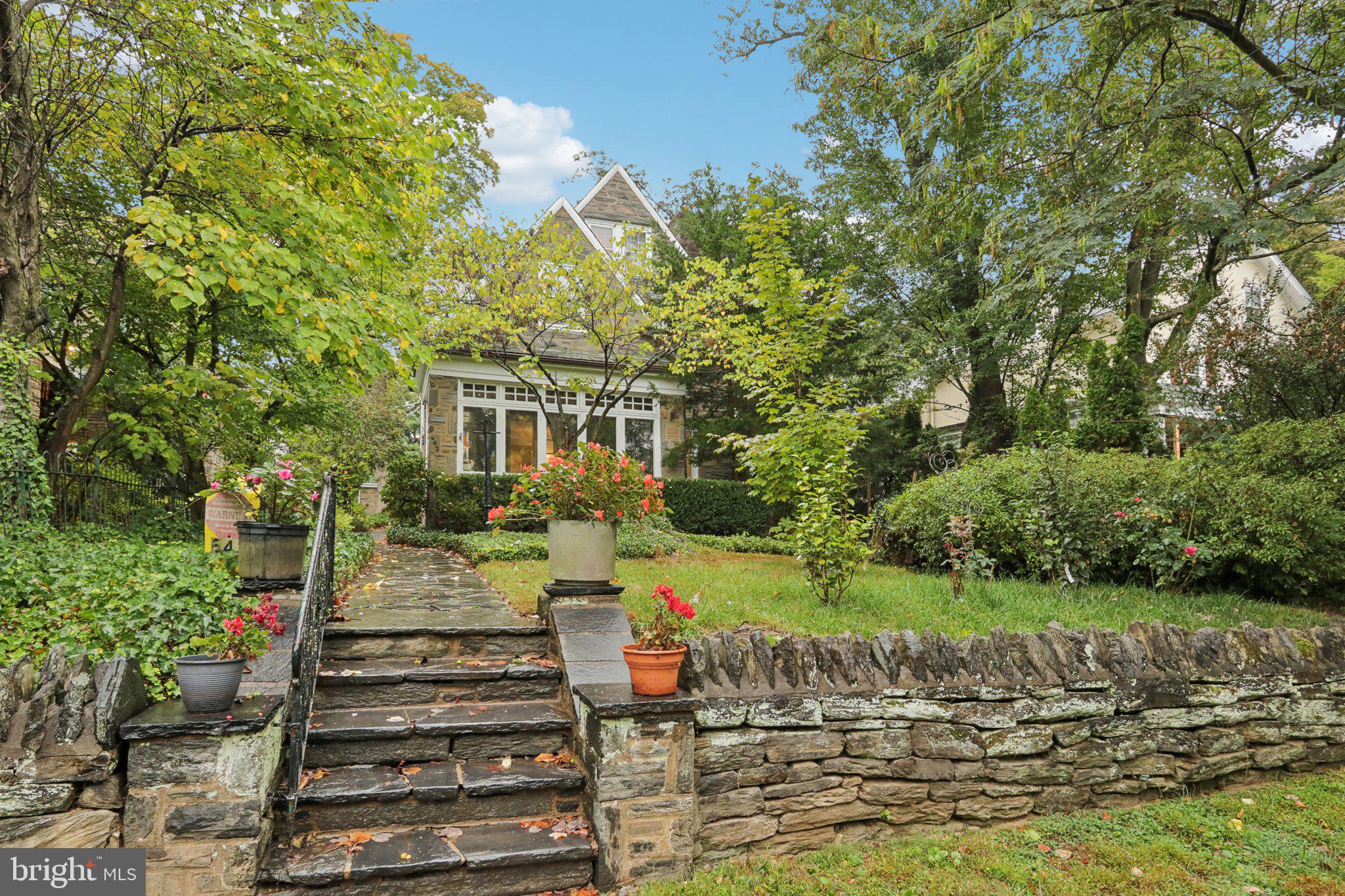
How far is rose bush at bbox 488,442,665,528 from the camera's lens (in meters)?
4.90

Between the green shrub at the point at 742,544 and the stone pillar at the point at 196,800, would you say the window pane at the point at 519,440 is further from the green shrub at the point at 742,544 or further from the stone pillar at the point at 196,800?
the stone pillar at the point at 196,800

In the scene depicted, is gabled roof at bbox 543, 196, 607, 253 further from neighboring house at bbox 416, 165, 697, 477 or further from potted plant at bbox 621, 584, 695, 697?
potted plant at bbox 621, 584, 695, 697

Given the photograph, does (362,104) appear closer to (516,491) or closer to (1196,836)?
(516,491)

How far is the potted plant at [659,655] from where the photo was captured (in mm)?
3307

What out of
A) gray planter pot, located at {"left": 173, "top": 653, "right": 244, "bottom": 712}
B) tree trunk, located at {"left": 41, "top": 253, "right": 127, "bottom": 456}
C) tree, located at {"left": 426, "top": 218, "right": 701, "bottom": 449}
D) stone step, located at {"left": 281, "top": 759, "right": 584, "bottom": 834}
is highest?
tree, located at {"left": 426, "top": 218, "right": 701, "bottom": 449}

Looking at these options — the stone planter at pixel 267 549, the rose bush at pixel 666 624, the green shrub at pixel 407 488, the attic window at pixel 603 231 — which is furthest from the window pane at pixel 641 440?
the rose bush at pixel 666 624

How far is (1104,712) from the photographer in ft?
12.9

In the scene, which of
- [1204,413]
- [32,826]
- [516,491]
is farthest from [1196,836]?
[1204,413]

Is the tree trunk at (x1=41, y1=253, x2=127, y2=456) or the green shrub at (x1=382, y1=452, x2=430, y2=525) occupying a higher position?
the tree trunk at (x1=41, y1=253, x2=127, y2=456)

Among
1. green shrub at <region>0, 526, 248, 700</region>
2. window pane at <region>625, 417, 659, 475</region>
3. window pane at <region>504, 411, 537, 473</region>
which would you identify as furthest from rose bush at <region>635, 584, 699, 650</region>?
window pane at <region>625, 417, 659, 475</region>

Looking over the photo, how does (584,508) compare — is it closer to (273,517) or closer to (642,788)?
(642,788)

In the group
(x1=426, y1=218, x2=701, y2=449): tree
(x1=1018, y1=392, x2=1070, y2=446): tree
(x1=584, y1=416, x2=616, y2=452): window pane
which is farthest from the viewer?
(x1=584, y1=416, x2=616, y2=452): window pane

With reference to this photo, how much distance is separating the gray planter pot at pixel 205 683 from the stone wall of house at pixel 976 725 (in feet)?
6.53

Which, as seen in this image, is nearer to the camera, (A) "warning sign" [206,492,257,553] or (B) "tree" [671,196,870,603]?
(A) "warning sign" [206,492,257,553]
